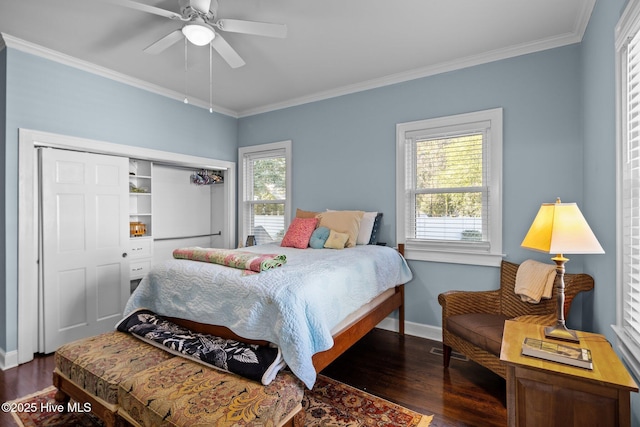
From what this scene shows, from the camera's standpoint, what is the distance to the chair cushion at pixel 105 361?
1.78 metres

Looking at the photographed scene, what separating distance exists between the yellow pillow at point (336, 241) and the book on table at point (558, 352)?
1853 mm

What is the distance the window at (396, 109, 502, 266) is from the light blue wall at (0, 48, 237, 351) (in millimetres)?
2720

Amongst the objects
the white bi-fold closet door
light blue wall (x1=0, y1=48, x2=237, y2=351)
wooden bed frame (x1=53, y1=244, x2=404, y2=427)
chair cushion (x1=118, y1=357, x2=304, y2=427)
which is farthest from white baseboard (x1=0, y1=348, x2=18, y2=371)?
chair cushion (x1=118, y1=357, x2=304, y2=427)

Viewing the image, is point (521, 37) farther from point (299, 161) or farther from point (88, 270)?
point (88, 270)

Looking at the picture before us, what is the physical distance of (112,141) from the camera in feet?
11.4

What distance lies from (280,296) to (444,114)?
2555mm

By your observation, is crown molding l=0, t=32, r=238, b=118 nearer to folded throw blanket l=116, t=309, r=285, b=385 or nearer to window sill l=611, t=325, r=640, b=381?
folded throw blanket l=116, t=309, r=285, b=385

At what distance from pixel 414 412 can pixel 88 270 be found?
327 cm

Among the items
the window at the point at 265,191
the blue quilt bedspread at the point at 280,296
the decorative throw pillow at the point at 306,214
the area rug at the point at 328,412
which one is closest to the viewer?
the blue quilt bedspread at the point at 280,296

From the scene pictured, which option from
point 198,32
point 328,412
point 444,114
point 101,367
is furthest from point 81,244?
point 444,114

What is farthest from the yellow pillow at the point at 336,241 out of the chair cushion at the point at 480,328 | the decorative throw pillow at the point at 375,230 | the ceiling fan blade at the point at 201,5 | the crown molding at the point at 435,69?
the ceiling fan blade at the point at 201,5

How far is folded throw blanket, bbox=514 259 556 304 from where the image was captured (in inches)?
94.1

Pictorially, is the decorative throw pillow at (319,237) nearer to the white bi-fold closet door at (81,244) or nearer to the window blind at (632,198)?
the white bi-fold closet door at (81,244)

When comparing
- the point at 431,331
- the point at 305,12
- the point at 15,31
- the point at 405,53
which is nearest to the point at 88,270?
the point at 15,31
